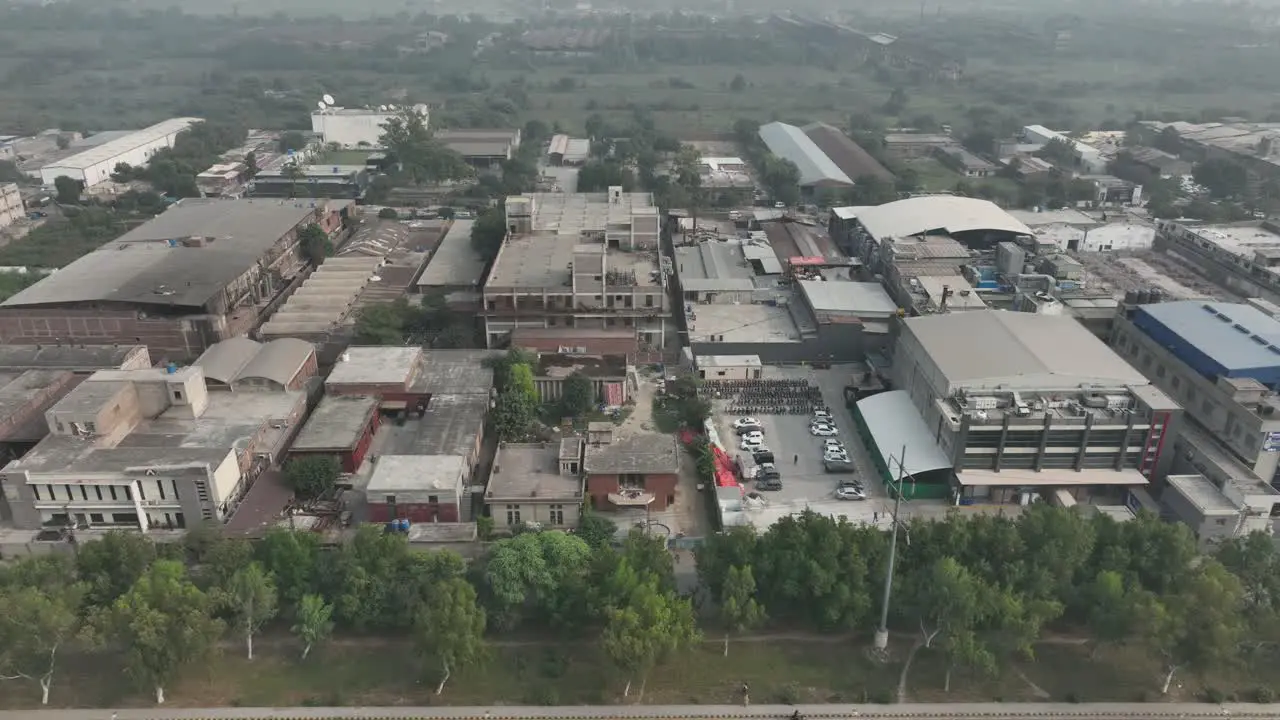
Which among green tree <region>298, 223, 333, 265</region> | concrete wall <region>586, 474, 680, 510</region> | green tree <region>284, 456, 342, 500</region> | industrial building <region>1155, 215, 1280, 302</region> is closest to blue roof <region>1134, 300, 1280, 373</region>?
industrial building <region>1155, 215, 1280, 302</region>

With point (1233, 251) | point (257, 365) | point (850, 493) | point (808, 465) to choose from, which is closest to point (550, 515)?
point (808, 465)

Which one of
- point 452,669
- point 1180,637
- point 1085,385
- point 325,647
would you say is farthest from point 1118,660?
point 325,647

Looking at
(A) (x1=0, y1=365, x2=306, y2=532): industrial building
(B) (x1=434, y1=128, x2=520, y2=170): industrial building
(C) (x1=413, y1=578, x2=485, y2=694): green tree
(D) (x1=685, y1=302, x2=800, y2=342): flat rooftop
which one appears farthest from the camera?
(B) (x1=434, y1=128, x2=520, y2=170): industrial building

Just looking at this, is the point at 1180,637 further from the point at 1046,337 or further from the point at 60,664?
the point at 60,664

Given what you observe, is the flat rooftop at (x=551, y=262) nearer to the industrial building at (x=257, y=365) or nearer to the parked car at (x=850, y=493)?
the industrial building at (x=257, y=365)

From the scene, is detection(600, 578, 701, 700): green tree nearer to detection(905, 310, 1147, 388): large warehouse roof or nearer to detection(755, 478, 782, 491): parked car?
detection(755, 478, 782, 491): parked car

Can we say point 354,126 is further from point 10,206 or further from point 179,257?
point 179,257
